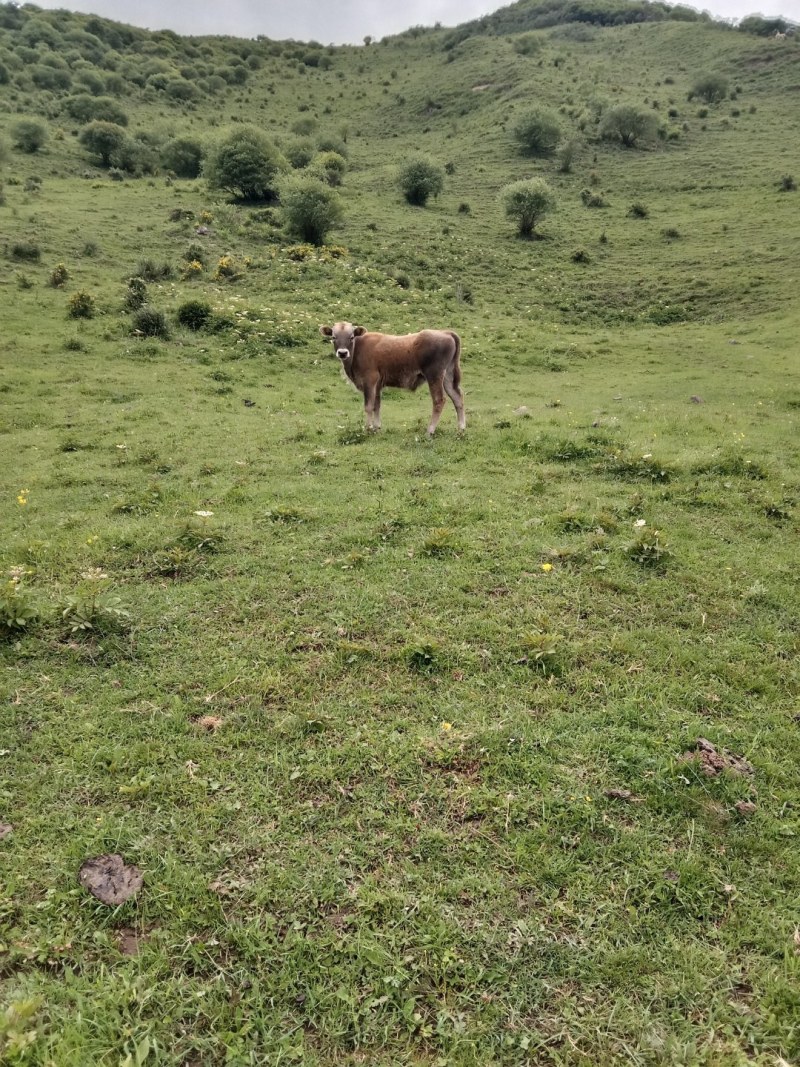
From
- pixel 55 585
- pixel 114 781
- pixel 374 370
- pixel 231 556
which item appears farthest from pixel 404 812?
pixel 374 370

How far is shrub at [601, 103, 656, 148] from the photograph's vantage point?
62.5 meters

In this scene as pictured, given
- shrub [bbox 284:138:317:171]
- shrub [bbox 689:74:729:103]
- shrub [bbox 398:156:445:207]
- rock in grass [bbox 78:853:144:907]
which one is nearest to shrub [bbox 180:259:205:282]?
shrub [bbox 398:156:445:207]

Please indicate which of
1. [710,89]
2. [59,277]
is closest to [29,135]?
[59,277]

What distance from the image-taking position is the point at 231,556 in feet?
27.4

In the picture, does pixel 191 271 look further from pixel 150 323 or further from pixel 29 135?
pixel 29 135

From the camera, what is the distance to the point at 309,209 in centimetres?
3756

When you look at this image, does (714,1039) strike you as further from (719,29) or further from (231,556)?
(719,29)

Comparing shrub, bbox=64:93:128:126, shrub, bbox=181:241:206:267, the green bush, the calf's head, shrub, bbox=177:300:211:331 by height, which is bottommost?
the green bush

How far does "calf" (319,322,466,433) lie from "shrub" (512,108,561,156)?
64490mm

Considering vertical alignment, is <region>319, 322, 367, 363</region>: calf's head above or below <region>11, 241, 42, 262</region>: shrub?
below

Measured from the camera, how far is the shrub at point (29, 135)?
52.0 m

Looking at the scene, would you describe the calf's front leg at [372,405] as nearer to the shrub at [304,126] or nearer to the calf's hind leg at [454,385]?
the calf's hind leg at [454,385]

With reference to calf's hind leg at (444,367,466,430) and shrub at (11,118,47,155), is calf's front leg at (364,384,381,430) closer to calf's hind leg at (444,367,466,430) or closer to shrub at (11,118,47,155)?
calf's hind leg at (444,367,466,430)

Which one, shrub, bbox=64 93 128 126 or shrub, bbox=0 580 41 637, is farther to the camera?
shrub, bbox=64 93 128 126
